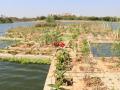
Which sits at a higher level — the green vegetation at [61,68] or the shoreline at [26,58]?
the green vegetation at [61,68]

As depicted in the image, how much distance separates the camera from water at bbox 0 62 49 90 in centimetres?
970

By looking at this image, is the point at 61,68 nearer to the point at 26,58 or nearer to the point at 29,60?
the point at 29,60

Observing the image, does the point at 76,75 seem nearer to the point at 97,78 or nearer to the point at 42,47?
the point at 97,78

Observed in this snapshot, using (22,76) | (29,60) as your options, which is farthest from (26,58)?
(22,76)

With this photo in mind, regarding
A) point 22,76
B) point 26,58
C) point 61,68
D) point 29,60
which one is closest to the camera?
point 61,68

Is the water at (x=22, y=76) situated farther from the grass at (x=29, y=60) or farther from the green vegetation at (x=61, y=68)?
the green vegetation at (x=61, y=68)

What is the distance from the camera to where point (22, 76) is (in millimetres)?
11148

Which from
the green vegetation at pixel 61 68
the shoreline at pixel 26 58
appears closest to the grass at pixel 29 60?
the shoreline at pixel 26 58

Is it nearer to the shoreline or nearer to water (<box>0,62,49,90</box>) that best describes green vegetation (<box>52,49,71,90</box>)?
water (<box>0,62,49,90</box>)

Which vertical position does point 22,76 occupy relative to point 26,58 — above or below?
below

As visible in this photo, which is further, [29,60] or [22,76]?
[29,60]

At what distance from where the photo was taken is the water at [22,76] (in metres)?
9.70

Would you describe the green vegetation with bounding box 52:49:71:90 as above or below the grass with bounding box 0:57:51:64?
above

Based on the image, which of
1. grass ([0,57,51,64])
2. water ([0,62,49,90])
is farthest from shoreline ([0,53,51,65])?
water ([0,62,49,90])
